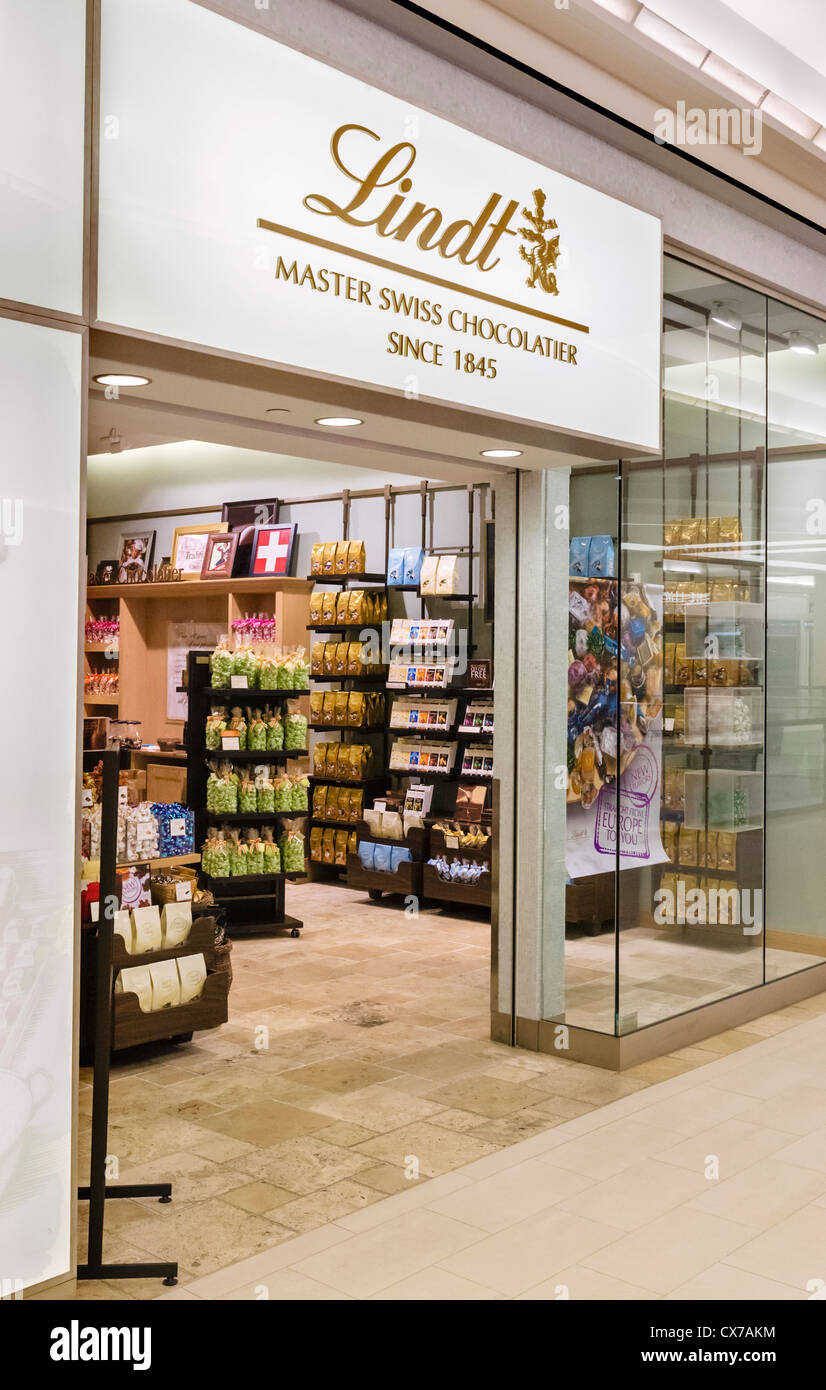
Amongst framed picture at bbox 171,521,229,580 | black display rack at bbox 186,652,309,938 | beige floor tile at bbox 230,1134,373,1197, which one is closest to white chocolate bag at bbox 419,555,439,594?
black display rack at bbox 186,652,309,938

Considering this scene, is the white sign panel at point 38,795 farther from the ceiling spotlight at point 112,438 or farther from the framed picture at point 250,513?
the framed picture at point 250,513

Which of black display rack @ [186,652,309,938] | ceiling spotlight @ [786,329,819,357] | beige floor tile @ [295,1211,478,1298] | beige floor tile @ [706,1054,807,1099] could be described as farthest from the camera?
black display rack @ [186,652,309,938]

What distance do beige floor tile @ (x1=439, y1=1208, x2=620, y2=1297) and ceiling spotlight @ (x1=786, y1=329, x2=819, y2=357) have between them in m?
4.36

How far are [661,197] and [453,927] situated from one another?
4495 millimetres

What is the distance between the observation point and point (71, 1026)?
112 inches

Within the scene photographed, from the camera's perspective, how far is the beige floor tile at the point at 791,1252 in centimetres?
306

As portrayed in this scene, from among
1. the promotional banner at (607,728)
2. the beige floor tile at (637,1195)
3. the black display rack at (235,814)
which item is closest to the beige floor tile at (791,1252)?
the beige floor tile at (637,1195)

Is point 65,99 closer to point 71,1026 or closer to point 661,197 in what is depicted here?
point 71,1026

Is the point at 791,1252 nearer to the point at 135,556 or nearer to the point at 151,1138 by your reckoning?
the point at 151,1138

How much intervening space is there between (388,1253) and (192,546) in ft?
25.3

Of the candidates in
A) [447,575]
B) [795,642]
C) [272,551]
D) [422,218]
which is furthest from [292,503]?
[422,218]

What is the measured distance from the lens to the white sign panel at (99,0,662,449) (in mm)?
2904

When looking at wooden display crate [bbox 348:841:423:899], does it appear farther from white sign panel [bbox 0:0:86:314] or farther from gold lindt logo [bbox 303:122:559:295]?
white sign panel [bbox 0:0:86:314]
